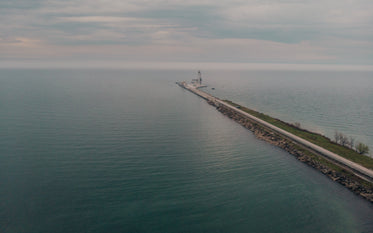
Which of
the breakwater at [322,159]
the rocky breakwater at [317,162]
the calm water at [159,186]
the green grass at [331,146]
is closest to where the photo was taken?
the calm water at [159,186]

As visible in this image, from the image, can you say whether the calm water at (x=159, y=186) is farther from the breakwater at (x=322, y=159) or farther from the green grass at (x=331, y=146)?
the green grass at (x=331, y=146)

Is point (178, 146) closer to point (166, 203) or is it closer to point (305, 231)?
point (166, 203)

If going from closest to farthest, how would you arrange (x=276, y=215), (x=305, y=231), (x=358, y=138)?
(x=305, y=231) → (x=276, y=215) → (x=358, y=138)

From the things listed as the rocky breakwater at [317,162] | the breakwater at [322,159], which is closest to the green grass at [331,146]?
the breakwater at [322,159]

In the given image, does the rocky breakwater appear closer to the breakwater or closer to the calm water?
the breakwater

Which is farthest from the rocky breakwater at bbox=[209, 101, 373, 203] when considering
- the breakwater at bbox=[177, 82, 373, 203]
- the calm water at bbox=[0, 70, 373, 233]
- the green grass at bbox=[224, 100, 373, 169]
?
the green grass at bbox=[224, 100, 373, 169]

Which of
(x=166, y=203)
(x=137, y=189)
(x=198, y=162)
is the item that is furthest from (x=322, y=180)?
(x=137, y=189)

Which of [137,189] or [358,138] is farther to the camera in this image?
[358,138]
